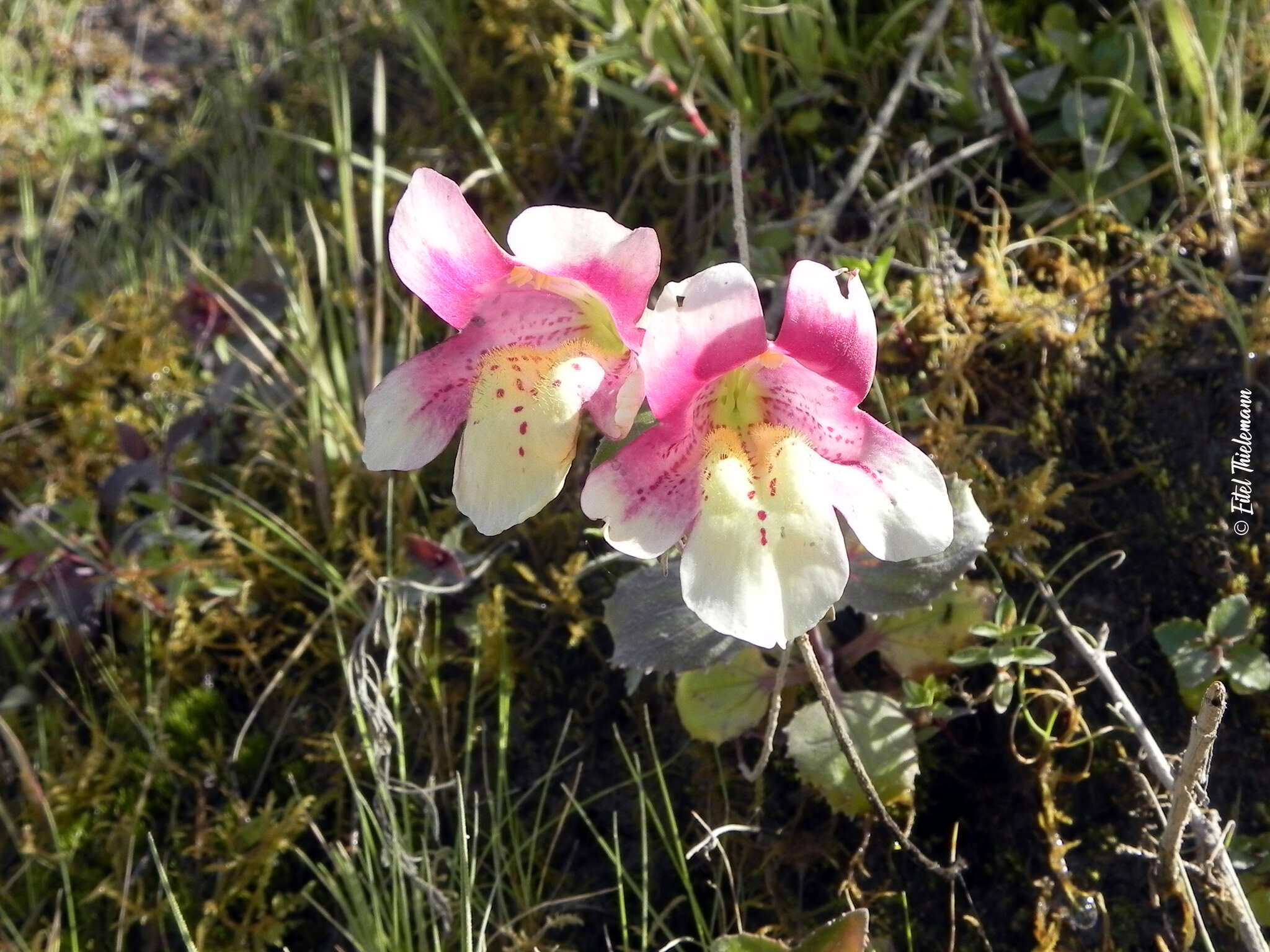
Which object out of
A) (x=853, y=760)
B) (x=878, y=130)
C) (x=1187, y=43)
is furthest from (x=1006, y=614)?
(x=1187, y=43)

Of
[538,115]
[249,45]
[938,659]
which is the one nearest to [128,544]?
[538,115]

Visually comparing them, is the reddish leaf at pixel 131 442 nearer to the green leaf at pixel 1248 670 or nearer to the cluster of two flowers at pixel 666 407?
the cluster of two flowers at pixel 666 407

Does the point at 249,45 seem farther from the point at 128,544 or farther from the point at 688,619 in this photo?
the point at 688,619

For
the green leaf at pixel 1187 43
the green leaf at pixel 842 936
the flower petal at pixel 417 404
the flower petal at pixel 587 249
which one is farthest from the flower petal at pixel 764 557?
the green leaf at pixel 1187 43

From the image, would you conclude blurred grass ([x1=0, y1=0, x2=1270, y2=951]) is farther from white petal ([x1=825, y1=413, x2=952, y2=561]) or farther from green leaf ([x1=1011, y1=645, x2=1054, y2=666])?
white petal ([x1=825, y1=413, x2=952, y2=561])

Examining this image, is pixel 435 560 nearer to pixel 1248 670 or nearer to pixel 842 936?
pixel 842 936
